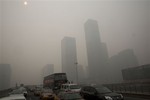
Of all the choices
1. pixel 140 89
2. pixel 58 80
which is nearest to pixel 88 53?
pixel 58 80

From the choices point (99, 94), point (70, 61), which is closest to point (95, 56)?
point (70, 61)

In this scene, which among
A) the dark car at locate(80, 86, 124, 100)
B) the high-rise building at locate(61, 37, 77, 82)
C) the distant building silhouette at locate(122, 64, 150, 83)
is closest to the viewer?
the dark car at locate(80, 86, 124, 100)

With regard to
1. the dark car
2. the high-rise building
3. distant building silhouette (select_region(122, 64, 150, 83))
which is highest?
the high-rise building

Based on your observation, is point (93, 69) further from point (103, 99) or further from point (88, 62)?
point (103, 99)

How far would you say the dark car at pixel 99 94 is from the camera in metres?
16.2

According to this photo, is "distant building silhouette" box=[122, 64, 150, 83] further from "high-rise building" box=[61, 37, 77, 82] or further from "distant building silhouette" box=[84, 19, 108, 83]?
"distant building silhouette" box=[84, 19, 108, 83]

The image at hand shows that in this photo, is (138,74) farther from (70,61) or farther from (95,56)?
(95,56)

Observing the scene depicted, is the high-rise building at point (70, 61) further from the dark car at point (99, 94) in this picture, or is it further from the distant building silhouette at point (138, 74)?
the dark car at point (99, 94)

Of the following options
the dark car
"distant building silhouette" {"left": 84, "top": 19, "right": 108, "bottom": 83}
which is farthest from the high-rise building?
the dark car

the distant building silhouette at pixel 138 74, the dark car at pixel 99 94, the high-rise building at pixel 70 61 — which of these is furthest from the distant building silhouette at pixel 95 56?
the dark car at pixel 99 94

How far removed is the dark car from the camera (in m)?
16.2

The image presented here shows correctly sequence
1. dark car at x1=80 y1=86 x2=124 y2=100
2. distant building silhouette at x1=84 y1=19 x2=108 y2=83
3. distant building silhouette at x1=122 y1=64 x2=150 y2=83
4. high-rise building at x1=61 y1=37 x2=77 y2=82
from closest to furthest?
dark car at x1=80 y1=86 x2=124 y2=100 < distant building silhouette at x1=122 y1=64 x2=150 y2=83 < high-rise building at x1=61 y1=37 x2=77 y2=82 < distant building silhouette at x1=84 y1=19 x2=108 y2=83

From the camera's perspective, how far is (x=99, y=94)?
17.3 meters

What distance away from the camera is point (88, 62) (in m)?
180
